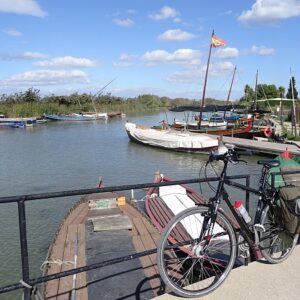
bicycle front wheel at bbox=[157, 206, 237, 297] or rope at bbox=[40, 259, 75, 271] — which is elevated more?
bicycle front wheel at bbox=[157, 206, 237, 297]

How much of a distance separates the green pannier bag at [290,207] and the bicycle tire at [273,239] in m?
0.11

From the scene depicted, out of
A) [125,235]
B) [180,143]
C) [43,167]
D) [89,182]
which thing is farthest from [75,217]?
[180,143]

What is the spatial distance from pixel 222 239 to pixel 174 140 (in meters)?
23.4

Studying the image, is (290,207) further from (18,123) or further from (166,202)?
(18,123)

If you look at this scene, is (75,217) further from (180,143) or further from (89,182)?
(180,143)

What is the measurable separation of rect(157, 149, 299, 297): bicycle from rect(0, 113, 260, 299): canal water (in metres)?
1.97

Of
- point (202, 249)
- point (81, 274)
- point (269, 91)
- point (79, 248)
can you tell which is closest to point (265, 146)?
point (79, 248)

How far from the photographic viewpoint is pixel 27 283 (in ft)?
9.29

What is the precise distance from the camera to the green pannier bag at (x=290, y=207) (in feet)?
11.9

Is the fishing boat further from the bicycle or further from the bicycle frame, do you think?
the bicycle frame

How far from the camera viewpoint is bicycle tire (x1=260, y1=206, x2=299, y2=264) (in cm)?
385

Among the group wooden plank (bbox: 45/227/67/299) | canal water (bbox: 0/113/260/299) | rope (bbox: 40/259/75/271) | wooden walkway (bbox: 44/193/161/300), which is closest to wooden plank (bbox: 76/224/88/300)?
wooden walkway (bbox: 44/193/161/300)

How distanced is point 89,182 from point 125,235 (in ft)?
34.8

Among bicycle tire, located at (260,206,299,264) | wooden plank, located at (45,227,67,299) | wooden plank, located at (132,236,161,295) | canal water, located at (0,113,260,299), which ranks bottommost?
canal water, located at (0,113,260,299)
